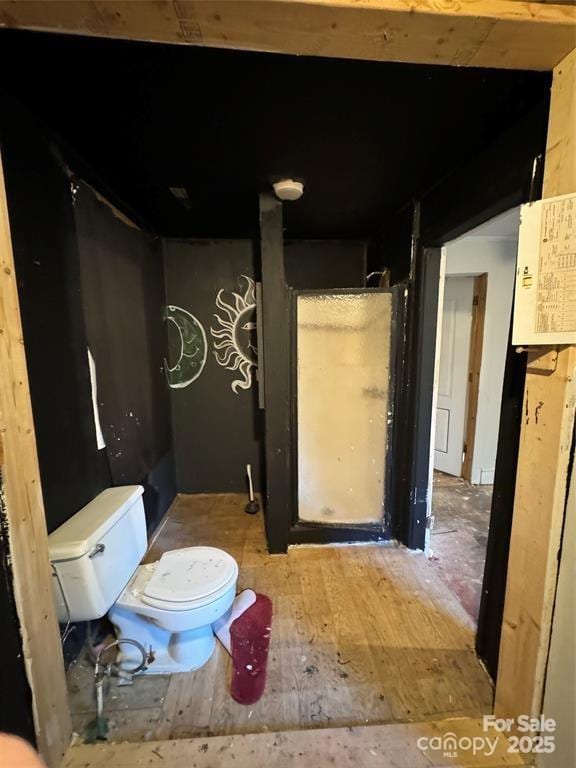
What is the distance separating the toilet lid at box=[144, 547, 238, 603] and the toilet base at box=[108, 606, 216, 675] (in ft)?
0.60

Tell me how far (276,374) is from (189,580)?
1130 millimetres

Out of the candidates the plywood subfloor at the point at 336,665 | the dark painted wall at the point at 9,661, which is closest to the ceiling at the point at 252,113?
the dark painted wall at the point at 9,661

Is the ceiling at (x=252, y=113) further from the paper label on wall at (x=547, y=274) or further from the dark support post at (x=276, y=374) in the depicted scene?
the paper label on wall at (x=547, y=274)

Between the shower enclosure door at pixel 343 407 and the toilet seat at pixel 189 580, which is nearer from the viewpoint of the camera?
the toilet seat at pixel 189 580

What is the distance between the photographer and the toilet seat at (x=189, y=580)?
4.13ft

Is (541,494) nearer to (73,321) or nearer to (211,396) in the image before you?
(73,321)

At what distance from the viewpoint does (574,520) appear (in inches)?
36.3

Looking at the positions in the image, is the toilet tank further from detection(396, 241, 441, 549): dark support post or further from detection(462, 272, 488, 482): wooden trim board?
detection(462, 272, 488, 482): wooden trim board

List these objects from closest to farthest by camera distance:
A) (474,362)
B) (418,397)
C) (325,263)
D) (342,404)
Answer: (418,397) < (342,404) < (325,263) < (474,362)

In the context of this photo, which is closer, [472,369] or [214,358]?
[214,358]

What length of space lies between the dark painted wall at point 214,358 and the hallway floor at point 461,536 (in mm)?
1498

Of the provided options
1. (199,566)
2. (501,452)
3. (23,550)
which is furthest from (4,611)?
(501,452)

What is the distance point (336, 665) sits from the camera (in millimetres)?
1374

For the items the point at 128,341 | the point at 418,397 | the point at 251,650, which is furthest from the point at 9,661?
the point at 418,397
